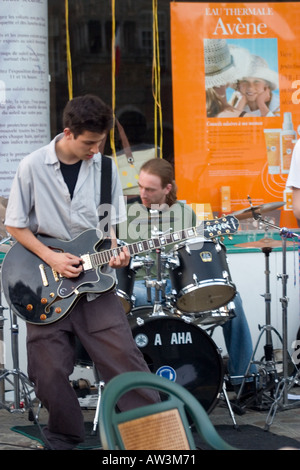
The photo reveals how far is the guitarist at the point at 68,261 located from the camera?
4.06 m

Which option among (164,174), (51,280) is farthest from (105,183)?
(164,174)

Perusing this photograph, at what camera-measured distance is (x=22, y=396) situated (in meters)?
5.80

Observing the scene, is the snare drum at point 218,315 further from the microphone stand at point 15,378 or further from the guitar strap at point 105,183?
the guitar strap at point 105,183

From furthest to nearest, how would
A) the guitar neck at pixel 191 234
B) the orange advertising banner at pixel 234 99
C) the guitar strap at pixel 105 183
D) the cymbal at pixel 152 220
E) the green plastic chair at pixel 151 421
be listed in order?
the orange advertising banner at pixel 234 99, the cymbal at pixel 152 220, the guitar neck at pixel 191 234, the guitar strap at pixel 105 183, the green plastic chair at pixel 151 421

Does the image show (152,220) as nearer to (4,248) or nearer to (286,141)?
(4,248)

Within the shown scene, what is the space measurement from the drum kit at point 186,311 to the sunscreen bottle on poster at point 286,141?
162 cm

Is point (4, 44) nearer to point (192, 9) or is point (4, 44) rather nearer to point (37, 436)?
point (192, 9)

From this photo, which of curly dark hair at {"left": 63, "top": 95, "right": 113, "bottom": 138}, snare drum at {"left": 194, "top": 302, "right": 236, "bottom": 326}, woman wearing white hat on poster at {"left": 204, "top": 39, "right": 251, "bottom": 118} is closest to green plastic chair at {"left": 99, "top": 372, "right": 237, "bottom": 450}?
curly dark hair at {"left": 63, "top": 95, "right": 113, "bottom": 138}

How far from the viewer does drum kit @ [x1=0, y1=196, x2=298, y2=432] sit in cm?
522

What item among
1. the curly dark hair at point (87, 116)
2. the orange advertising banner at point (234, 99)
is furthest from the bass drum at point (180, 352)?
the orange advertising banner at point (234, 99)

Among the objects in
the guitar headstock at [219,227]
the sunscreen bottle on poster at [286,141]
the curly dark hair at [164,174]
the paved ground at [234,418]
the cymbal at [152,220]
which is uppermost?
the sunscreen bottle on poster at [286,141]

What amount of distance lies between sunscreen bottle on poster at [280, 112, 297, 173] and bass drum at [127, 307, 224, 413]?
2.12 meters

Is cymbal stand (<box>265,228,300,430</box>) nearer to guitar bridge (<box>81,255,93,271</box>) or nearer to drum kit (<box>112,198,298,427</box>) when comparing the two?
drum kit (<box>112,198,298,427</box>)
